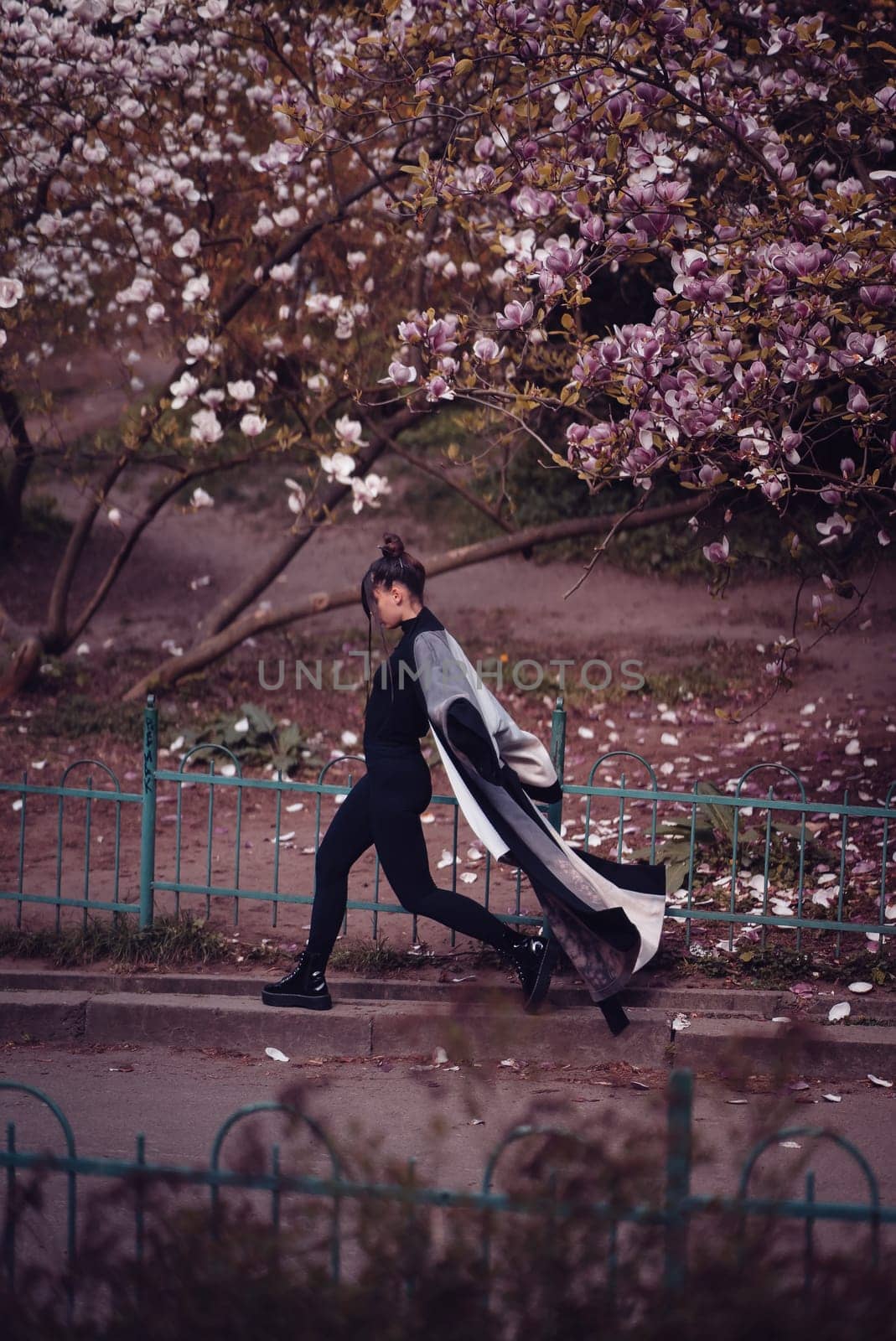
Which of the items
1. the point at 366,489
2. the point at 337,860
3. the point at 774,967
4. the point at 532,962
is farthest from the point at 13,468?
the point at 774,967

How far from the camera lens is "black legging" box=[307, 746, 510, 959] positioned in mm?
5078

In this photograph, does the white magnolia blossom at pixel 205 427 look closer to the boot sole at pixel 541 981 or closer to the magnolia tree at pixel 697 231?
the magnolia tree at pixel 697 231

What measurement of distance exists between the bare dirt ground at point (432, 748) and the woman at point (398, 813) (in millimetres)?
790

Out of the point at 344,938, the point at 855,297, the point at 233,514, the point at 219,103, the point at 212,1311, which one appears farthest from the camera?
the point at 233,514

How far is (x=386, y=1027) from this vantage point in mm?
5234

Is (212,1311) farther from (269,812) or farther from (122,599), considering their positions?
(122,599)

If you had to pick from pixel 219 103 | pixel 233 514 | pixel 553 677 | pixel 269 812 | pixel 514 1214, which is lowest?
pixel 514 1214

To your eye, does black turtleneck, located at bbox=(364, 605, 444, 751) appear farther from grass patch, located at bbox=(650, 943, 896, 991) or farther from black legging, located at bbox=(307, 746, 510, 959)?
grass patch, located at bbox=(650, 943, 896, 991)

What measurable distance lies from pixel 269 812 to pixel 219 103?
484 centimetres

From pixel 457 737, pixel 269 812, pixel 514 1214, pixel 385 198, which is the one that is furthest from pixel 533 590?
pixel 514 1214

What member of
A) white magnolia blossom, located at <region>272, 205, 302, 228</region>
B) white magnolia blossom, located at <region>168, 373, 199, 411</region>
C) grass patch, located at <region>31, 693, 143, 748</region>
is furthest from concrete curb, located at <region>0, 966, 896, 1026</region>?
white magnolia blossom, located at <region>272, 205, 302, 228</region>

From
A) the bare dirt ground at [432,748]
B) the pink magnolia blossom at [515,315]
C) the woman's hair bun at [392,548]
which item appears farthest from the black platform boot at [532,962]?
the pink magnolia blossom at [515,315]

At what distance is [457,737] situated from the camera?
490 centimetres

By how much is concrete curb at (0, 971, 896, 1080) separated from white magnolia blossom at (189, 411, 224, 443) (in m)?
4.27
